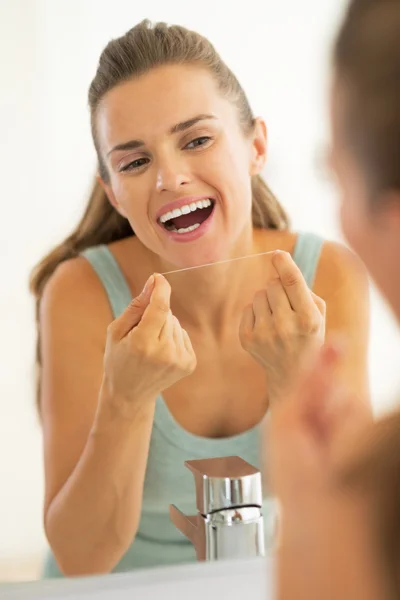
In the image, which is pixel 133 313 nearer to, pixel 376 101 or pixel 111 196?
pixel 111 196

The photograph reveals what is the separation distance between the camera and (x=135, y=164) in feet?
2.19

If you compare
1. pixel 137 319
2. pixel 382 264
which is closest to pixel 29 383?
pixel 137 319

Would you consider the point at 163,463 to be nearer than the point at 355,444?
No

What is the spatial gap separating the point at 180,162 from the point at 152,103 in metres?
0.06

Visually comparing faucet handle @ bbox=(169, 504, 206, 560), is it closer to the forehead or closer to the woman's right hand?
the woman's right hand

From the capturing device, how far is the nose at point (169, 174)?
0.67 meters

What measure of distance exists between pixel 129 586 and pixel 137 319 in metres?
0.24

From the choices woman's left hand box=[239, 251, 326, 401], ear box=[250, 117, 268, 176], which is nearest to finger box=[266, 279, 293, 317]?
woman's left hand box=[239, 251, 326, 401]

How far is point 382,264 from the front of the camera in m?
0.48

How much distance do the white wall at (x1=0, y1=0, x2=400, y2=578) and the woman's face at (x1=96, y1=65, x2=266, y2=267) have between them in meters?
0.03

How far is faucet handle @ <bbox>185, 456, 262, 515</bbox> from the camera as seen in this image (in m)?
0.68

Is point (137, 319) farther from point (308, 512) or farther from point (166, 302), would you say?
point (308, 512)

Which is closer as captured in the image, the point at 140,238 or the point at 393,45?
the point at 393,45

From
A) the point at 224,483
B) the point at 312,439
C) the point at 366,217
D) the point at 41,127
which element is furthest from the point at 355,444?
the point at 41,127
